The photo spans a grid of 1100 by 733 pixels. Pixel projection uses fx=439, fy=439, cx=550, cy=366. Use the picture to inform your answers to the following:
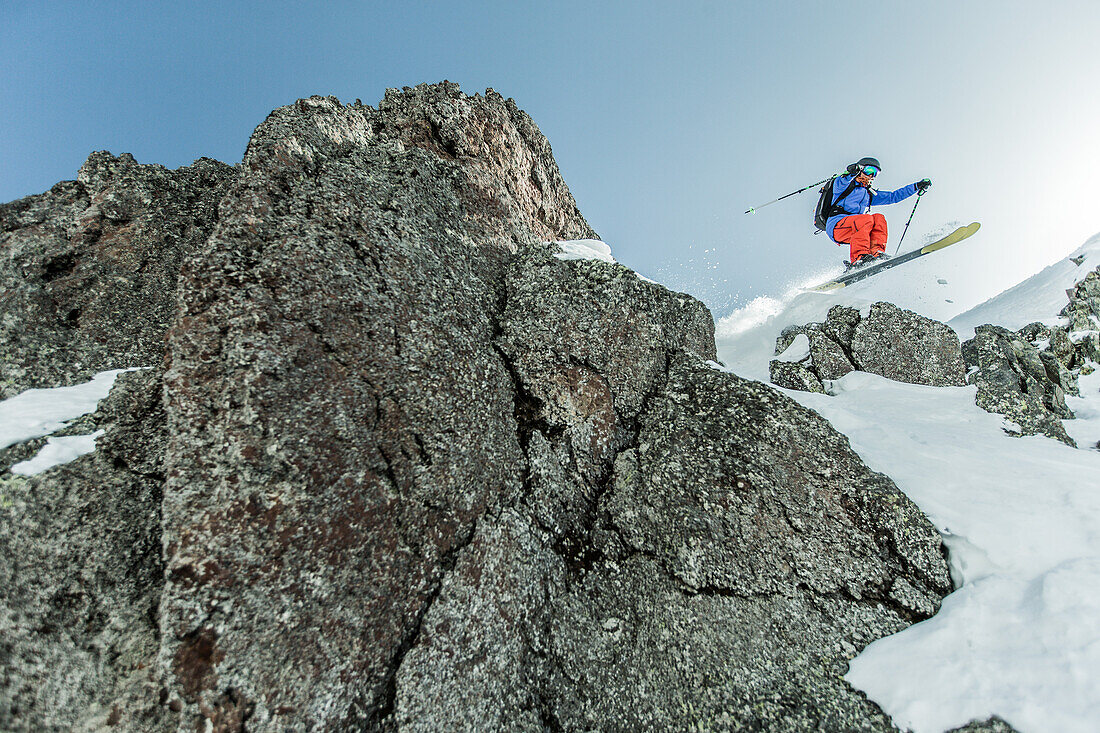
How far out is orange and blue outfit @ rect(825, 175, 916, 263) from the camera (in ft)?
62.3

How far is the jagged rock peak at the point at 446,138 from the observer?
7344 mm

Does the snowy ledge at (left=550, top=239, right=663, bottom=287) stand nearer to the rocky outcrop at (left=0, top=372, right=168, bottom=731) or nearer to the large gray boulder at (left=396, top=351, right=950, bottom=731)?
the large gray boulder at (left=396, top=351, right=950, bottom=731)

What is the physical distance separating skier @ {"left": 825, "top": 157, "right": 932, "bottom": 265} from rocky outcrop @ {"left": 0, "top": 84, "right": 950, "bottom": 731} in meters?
16.6

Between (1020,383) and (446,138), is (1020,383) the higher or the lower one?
the lower one

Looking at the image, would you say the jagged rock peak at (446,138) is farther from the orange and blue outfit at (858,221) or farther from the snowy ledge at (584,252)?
the orange and blue outfit at (858,221)

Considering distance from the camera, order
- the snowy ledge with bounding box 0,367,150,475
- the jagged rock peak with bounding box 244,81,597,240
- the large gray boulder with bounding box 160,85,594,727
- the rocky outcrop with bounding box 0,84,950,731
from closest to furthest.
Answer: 1. the large gray boulder with bounding box 160,85,594,727
2. the rocky outcrop with bounding box 0,84,950,731
3. the snowy ledge with bounding box 0,367,150,475
4. the jagged rock peak with bounding box 244,81,597,240

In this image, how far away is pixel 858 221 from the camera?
64.4 ft

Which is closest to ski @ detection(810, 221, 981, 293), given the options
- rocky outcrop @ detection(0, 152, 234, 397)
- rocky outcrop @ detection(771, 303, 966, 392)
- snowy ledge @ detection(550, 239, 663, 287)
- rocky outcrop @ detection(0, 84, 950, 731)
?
rocky outcrop @ detection(771, 303, 966, 392)

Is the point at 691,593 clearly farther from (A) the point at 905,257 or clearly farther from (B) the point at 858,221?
(A) the point at 905,257

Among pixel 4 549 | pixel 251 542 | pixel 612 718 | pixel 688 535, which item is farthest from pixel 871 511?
pixel 4 549

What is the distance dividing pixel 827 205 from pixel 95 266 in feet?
82.0

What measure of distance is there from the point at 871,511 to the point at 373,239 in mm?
8826

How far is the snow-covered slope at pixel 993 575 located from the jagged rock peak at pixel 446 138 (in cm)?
954

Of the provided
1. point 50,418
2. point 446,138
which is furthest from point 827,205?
point 50,418
